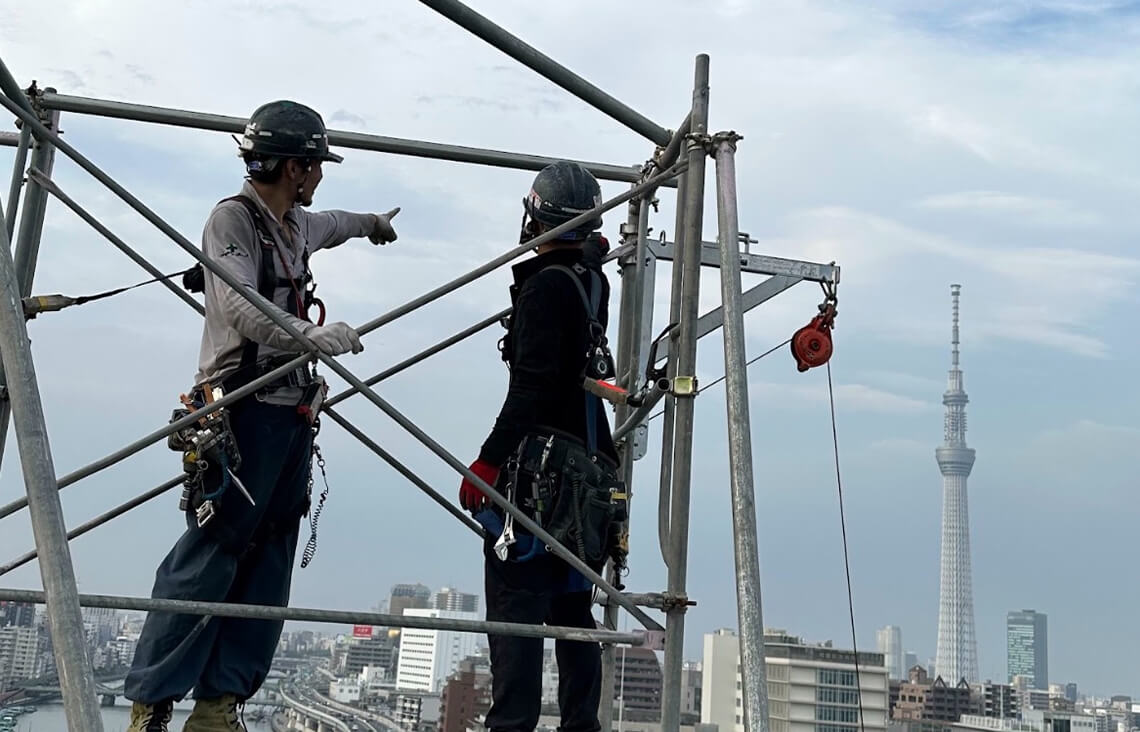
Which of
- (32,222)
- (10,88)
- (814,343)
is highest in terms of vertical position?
(10,88)

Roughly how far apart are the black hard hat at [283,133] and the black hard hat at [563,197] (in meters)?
0.86

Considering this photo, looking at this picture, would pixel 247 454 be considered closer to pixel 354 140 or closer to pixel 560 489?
pixel 560 489

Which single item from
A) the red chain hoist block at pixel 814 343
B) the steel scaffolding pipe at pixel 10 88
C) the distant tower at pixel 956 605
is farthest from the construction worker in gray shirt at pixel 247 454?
the distant tower at pixel 956 605

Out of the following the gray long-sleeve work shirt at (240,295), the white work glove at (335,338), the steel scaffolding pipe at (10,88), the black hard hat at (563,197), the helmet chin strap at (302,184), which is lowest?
the white work glove at (335,338)

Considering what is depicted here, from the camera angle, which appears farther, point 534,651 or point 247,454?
point 534,651

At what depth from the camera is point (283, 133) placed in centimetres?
440

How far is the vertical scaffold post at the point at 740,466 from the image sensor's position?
3605mm

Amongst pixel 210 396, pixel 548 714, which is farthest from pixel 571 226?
pixel 548 714

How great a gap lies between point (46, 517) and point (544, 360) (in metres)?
2.22

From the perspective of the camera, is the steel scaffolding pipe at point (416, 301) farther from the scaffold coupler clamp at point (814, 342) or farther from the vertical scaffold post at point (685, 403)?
the scaffold coupler clamp at point (814, 342)

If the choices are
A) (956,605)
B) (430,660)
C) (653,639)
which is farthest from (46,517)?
(956,605)

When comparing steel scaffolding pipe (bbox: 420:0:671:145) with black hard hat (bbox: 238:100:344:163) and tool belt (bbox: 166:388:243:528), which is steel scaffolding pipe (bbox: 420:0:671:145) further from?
tool belt (bbox: 166:388:243:528)

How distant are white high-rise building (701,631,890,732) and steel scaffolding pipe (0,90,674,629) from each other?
227ft

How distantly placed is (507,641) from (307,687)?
13.0 feet
